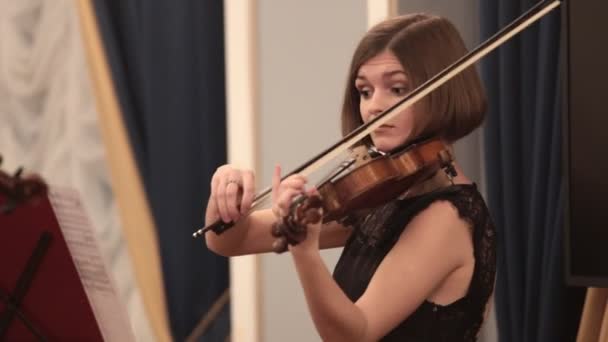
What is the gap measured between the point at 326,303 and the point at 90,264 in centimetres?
36

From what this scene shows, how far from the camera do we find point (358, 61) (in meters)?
1.69

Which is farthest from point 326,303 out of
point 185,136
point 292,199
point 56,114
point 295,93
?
point 56,114

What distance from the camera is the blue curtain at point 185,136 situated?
2.81 metres

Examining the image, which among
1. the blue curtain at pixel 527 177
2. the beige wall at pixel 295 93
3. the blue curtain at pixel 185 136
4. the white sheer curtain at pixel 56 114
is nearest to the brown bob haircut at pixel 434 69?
the blue curtain at pixel 527 177

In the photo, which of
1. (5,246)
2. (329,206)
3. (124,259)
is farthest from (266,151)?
(5,246)

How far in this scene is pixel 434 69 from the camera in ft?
5.25

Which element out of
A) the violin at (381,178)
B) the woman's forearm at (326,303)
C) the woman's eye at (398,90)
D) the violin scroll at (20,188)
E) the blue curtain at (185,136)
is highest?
the violin scroll at (20,188)

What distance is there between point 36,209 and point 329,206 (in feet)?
1.52

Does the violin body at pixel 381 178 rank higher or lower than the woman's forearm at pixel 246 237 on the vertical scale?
higher

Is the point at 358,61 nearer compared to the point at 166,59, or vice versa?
the point at 358,61

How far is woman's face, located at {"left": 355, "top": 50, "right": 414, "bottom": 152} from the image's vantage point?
162cm

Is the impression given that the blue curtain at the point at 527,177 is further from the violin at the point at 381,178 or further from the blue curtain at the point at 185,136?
the blue curtain at the point at 185,136

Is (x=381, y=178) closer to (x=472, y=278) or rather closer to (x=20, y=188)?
(x=472, y=278)

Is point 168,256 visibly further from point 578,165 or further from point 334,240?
point 578,165
